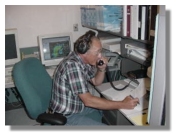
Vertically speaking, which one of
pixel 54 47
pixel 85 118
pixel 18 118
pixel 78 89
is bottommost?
pixel 18 118

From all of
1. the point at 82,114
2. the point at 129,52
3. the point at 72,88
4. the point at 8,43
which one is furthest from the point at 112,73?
the point at 8,43

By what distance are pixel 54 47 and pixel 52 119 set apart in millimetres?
1101

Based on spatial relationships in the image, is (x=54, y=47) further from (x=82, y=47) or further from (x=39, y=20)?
(x=82, y=47)

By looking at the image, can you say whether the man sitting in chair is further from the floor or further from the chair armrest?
the floor

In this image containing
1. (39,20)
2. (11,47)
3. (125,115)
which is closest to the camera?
(125,115)

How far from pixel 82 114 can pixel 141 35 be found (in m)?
0.72

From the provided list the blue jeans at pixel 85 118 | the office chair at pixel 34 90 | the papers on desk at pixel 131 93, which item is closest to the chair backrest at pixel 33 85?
the office chair at pixel 34 90

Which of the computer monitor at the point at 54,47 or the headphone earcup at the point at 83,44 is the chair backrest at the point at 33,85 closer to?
the headphone earcup at the point at 83,44

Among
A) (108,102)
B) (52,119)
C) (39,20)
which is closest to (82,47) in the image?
(108,102)

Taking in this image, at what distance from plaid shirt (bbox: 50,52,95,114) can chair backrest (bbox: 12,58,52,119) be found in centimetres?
8

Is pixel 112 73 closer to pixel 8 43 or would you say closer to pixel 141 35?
→ pixel 141 35

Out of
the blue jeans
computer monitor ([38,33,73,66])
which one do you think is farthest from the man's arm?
computer monitor ([38,33,73,66])

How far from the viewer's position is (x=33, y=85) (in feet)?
4.49

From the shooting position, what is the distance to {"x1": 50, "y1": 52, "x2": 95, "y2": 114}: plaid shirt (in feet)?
4.32
